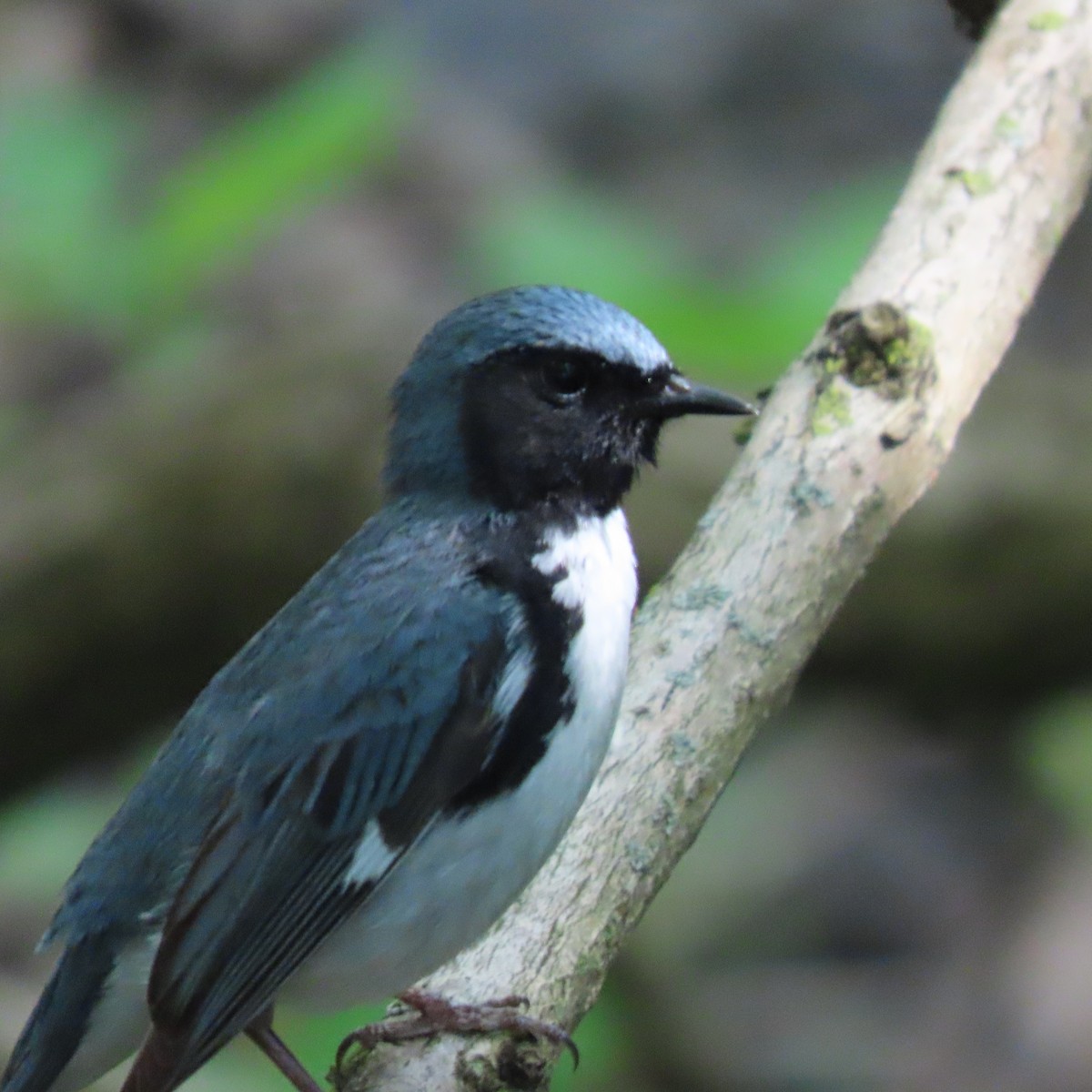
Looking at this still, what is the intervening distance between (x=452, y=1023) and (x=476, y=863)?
0.29 meters

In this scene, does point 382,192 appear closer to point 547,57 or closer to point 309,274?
point 309,274

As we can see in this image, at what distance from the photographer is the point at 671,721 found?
3.40 meters

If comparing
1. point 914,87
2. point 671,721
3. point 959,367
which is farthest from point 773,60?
point 671,721

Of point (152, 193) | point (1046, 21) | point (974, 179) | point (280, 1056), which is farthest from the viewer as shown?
point (152, 193)

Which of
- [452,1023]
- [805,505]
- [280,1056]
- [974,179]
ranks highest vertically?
[974,179]

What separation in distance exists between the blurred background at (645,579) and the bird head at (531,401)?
4.95ft

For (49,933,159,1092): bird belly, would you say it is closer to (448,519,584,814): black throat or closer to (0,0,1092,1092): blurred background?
(448,519,584,814): black throat

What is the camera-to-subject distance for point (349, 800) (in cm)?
312

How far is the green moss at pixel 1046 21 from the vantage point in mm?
4164

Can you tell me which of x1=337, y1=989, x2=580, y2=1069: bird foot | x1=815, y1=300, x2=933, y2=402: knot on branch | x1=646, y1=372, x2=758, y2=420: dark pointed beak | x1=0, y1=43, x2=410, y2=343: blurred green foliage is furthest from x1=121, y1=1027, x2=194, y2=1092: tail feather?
x1=0, y1=43, x2=410, y2=343: blurred green foliage

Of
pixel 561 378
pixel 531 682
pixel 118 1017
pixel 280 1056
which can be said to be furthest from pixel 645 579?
pixel 118 1017

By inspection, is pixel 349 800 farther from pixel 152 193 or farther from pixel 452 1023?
pixel 152 193

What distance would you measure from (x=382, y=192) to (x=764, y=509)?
560cm

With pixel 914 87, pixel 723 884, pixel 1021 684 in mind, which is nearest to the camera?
pixel 1021 684
